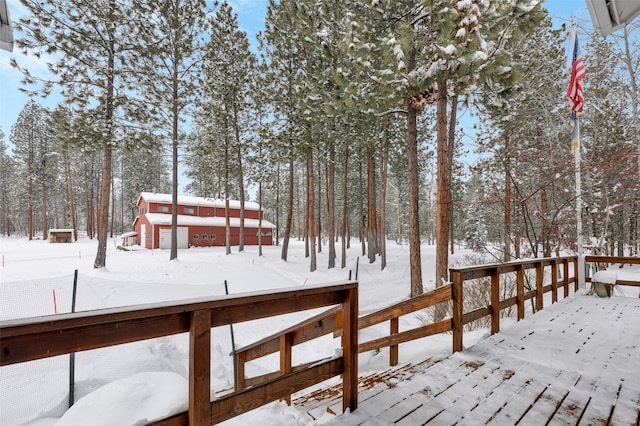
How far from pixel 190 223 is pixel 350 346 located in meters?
27.1

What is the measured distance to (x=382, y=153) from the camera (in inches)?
773

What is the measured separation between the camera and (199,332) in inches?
66.1

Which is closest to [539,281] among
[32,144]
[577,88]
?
[577,88]

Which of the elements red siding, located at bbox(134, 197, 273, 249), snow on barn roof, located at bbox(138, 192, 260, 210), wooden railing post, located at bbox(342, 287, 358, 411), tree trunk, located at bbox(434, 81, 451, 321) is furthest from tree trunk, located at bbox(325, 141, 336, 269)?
snow on barn roof, located at bbox(138, 192, 260, 210)

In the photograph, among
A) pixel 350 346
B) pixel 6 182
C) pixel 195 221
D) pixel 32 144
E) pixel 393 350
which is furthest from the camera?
pixel 6 182

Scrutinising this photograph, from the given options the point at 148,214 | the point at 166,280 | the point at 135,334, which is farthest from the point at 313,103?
the point at 148,214

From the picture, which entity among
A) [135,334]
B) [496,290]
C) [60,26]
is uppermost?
[60,26]

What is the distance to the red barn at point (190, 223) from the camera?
2547 centimetres

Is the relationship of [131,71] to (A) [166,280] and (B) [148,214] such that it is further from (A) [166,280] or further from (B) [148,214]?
(B) [148,214]

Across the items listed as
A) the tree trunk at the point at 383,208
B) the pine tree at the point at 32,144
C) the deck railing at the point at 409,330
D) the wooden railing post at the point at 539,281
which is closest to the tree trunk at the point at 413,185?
the wooden railing post at the point at 539,281

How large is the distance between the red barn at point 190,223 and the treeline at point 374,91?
930 centimetres

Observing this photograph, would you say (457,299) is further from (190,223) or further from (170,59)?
(190,223)

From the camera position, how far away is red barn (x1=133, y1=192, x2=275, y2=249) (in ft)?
83.6

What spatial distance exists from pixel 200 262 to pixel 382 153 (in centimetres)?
1247
